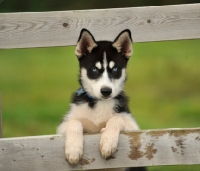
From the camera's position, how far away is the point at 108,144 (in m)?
4.62

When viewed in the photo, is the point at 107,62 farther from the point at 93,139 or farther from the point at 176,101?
the point at 176,101

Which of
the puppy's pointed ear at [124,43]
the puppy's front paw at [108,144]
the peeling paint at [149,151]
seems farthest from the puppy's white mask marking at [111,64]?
the peeling paint at [149,151]

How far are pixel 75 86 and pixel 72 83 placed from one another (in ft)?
1.59

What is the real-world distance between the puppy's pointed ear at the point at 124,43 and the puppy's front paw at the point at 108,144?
1.13m

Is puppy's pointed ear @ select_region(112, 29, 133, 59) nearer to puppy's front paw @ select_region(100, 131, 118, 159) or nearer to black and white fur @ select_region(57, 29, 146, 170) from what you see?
black and white fur @ select_region(57, 29, 146, 170)

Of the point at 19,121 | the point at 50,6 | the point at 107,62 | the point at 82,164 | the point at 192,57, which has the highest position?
the point at 50,6

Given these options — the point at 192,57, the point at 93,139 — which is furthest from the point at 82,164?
the point at 192,57

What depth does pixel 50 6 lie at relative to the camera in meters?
14.8

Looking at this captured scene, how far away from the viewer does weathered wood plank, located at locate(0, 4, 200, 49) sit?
6.07 meters

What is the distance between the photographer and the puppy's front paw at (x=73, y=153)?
4633 millimetres

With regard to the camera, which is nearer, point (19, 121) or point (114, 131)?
point (114, 131)

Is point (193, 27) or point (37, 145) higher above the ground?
point (193, 27)

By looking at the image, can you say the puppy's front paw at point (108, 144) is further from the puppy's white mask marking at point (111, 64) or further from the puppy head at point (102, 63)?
the puppy's white mask marking at point (111, 64)

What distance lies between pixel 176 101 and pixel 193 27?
5.75 meters
